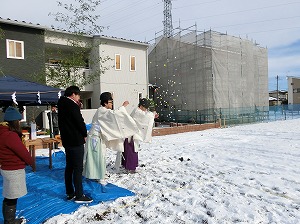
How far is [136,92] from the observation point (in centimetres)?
1864

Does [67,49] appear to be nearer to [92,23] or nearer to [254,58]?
[92,23]

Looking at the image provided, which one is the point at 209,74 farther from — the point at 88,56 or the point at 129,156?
the point at 129,156

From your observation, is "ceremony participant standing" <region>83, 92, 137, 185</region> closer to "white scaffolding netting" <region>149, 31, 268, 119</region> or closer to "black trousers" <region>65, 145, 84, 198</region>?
"black trousers" <region>65, 145, 84, 198</region>

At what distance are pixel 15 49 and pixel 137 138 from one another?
11.1 m

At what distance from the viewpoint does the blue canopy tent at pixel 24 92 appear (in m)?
5.54

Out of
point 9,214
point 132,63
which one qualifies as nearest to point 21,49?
point 132,63

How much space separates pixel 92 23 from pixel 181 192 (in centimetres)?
950

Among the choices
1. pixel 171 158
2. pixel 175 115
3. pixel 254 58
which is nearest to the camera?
pixel 171 158

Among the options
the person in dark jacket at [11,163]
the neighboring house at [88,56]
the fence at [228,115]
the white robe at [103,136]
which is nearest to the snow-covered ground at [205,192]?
the person in dark jacket at [11,163]

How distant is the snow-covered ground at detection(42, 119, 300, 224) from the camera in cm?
326

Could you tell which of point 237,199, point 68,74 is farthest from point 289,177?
point 68,74

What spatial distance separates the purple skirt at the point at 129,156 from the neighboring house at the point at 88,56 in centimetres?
778

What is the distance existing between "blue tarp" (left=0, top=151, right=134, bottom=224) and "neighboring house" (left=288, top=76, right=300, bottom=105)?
54317mm

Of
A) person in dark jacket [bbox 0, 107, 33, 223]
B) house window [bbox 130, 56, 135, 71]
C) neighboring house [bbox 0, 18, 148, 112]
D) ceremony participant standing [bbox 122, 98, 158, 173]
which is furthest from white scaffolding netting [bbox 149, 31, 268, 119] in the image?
person in dark jacket [bbox 0, 107, 33, 223]
